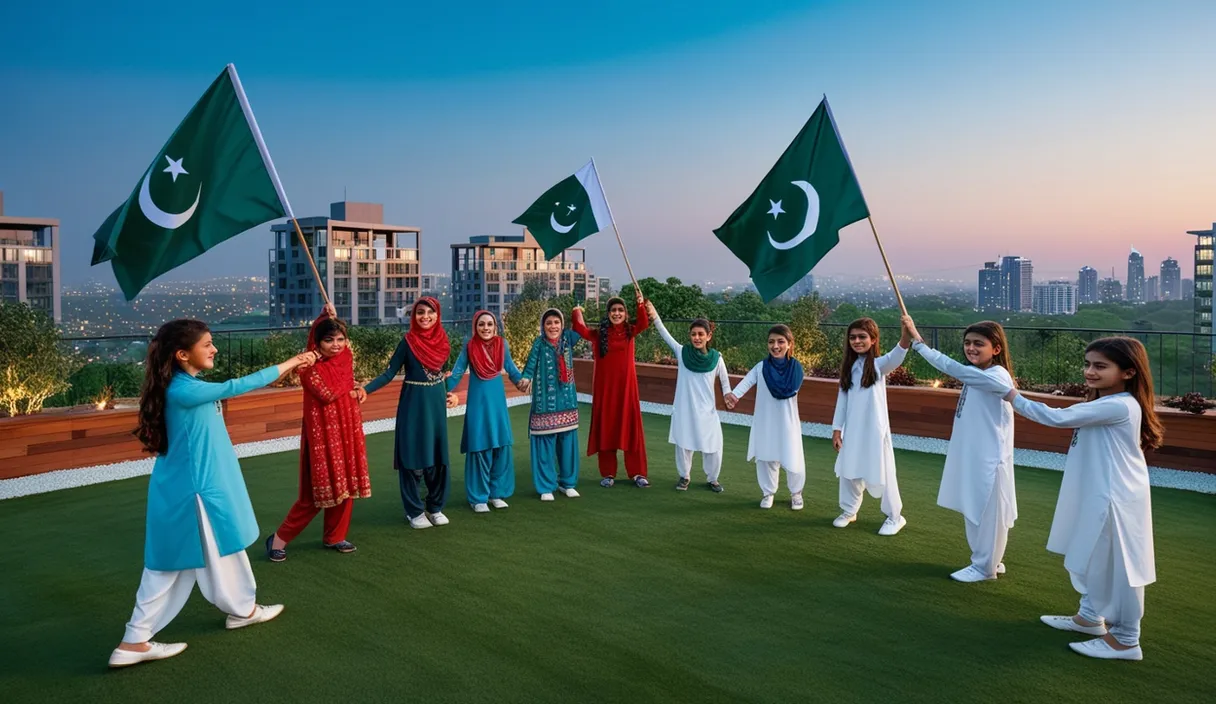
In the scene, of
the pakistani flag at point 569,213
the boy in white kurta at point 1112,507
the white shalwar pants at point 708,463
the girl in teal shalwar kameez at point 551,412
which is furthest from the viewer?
the pakistani flag at point 569,213

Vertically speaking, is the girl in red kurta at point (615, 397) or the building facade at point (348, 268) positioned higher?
the building facade at point (348, 268)

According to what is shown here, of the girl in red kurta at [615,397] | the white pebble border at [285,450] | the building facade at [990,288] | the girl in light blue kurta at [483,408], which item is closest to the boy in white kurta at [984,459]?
the girl in red kurta at [615,397]

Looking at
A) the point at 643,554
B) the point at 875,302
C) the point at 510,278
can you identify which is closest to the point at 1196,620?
the point at 643,554

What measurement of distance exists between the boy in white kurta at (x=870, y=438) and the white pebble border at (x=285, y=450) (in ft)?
10.6

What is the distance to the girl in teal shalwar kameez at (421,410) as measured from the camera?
5.99 metres

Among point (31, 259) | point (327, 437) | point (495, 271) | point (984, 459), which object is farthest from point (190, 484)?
point (495, 271)

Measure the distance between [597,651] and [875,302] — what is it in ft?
51.1

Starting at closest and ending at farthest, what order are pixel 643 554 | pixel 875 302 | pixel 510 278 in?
pixel 643 554 → pixel 875 302 → pixel 510 278

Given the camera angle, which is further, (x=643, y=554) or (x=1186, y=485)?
(x=1186, y=485)

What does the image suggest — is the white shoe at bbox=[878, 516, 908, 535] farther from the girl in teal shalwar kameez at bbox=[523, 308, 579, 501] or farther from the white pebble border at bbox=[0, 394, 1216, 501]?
the white pebble border at bbox=[0, 394, 1216, 501]

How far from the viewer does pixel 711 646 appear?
400 cm

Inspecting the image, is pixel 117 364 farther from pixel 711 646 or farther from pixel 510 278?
pixel 510 278

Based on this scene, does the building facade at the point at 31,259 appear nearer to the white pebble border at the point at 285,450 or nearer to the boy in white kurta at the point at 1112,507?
the white pebble border at the point at 285,450

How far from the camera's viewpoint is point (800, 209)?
5.67 m
